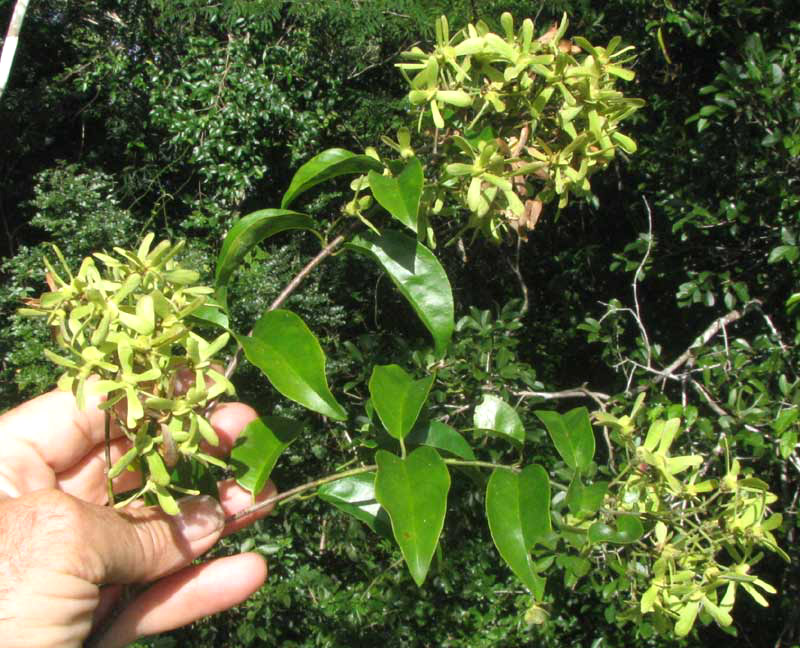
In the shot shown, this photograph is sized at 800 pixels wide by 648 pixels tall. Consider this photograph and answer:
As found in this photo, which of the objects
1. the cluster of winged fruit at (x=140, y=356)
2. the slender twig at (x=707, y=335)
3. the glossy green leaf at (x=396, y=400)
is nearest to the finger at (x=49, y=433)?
the cluster of winged fruit at (x=140, y=356)

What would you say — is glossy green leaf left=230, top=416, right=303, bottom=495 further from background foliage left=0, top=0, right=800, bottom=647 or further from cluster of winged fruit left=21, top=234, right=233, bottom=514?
background foliage left=0, top=0, right=800, bottom=647

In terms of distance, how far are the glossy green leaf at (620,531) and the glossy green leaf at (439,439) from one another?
0.53ft

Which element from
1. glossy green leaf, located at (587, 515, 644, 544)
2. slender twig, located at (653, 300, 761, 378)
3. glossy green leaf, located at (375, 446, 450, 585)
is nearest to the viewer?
glossy green leaf, located at (375, 446, 450, 585)

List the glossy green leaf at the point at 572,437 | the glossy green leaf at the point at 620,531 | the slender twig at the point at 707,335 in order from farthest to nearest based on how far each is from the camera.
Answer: the slender twig at the point at 707,335
the glossy green leaf at the point at 572,437
the glossy green leaf at the point at 620,531

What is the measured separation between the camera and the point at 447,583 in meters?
1.96

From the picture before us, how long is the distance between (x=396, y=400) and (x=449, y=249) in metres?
1.52

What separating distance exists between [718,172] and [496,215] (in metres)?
1.00

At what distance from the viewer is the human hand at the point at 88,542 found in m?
0.73

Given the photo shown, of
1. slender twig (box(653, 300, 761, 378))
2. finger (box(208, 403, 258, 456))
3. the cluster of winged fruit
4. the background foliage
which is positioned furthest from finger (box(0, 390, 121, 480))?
slender twig (box(653, 300, 761, 378))

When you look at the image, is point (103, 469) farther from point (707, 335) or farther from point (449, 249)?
point (449, 249)

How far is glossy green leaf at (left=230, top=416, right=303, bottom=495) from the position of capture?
80 cm

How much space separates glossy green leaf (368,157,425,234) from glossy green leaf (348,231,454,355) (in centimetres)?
6

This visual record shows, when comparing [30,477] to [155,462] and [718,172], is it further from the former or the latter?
[718,172]

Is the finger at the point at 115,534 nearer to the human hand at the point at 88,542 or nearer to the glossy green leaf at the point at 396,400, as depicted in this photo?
the human hand at the point at 88,542
